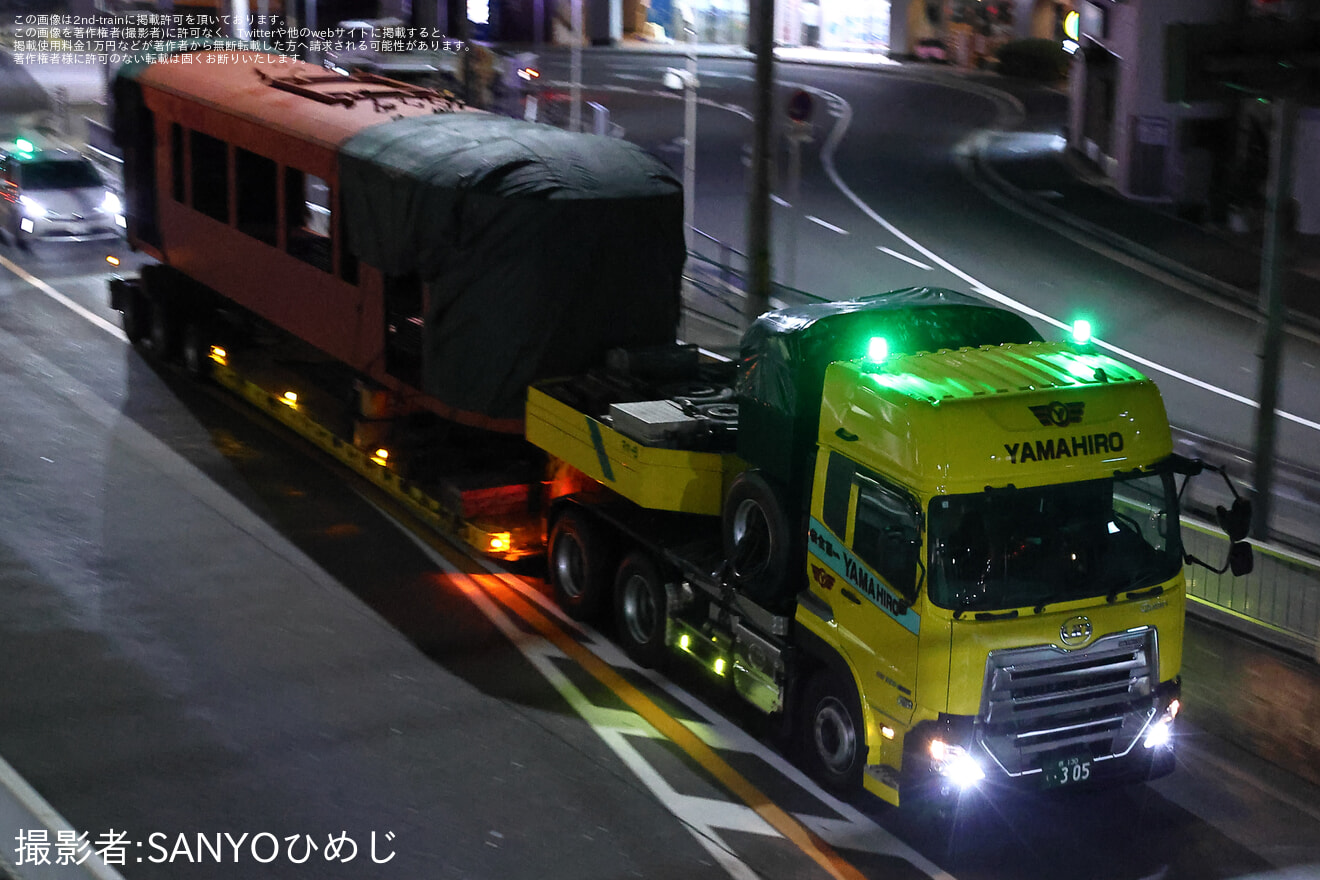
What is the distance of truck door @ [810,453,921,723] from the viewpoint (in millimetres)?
9344

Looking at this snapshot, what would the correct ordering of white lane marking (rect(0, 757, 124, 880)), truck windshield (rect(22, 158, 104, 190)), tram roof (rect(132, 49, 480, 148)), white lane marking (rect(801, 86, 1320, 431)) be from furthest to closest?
truck windshield (rect(22, 158, 104, 190))
white lane marking (rect(801, 86, 1320, 431))
tram roof (rect(132, 49, 480, 148))
white lane marking (rect(0, 757, 124, 880))

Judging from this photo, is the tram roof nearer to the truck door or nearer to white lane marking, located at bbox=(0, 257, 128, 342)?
white lane marking, located at bbox=(0, 257, 128, 342)

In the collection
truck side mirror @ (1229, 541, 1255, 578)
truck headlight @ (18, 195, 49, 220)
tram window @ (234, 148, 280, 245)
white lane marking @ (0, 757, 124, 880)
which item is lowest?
white lane marking @ (0, 757, 124, 880)

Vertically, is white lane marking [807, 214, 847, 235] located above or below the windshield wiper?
above

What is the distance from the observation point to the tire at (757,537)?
1045 cm

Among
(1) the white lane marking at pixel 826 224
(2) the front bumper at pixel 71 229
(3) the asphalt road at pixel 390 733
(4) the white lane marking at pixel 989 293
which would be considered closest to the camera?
(3) the asphalt road at pixel 390 733

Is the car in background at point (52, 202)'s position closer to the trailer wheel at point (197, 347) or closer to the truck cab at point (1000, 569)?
the trailer wheel at point (197, 347)

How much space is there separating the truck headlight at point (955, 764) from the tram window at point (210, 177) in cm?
1189

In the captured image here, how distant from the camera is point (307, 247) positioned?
16.5 meters

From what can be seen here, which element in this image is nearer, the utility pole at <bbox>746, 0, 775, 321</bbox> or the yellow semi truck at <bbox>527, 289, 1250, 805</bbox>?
the yellow semi truck at <bbox>527, 289, 1250, 805</bbox>

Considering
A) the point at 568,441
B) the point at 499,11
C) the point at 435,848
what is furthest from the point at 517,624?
the point at 499,11

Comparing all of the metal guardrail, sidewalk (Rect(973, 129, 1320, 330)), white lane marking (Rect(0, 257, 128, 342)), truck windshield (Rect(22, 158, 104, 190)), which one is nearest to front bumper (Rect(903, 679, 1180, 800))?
the metal guardrail

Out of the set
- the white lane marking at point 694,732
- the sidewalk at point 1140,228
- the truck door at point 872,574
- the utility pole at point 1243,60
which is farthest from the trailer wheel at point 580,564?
the sidewalk at point 1140,228

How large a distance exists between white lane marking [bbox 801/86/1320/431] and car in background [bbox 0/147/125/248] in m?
14.4
